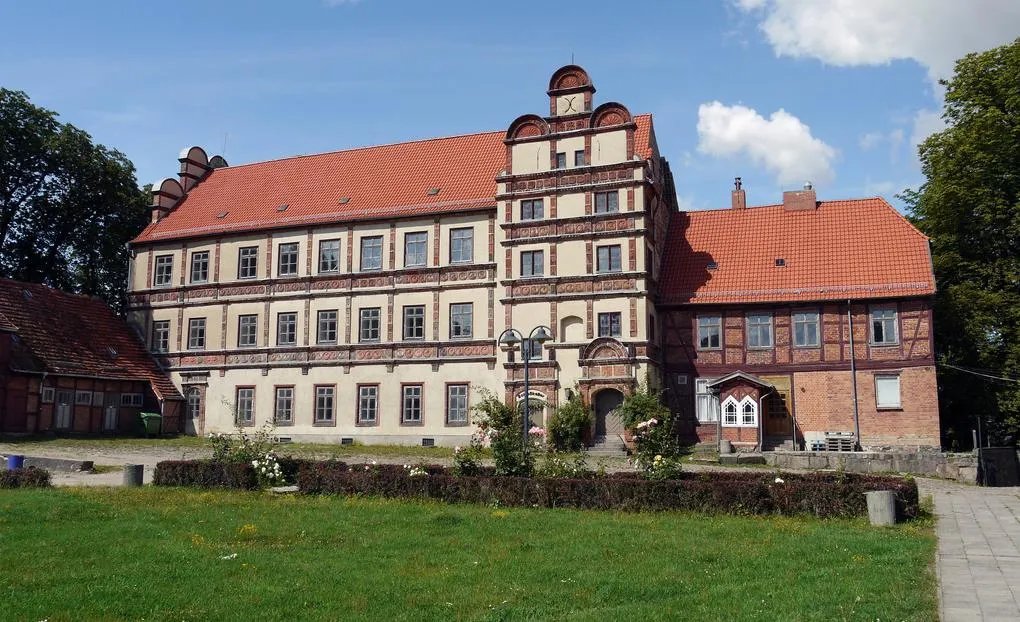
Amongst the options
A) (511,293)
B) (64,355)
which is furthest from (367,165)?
(64,355)

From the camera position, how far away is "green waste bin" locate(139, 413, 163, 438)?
131ft

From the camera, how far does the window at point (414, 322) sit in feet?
126

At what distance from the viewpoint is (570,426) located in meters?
33.6

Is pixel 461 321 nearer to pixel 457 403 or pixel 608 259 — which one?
pixel 457 403

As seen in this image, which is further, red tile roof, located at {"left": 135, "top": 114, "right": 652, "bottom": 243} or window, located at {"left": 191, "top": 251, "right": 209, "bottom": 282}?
window, located at {"left": 191, "top": 251, "right": 209, "bottom": 282}

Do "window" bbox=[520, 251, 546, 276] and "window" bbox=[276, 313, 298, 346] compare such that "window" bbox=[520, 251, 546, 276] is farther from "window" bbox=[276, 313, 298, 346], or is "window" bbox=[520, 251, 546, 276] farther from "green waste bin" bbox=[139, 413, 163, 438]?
"green waste bin" bbox=[139, 413, 163, 438]

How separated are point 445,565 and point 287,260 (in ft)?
105

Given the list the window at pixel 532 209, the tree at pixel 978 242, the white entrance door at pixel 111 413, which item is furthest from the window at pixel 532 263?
the white entrance door at pixel 111 413

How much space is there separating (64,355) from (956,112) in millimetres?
39163

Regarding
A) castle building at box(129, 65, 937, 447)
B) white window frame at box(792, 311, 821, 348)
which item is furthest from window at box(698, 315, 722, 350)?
white window frame at box(792, 311, 821, 348)

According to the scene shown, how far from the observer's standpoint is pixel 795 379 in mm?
35438

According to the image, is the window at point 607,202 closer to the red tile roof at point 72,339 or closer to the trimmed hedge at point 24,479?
the red tile roof at point 72,339

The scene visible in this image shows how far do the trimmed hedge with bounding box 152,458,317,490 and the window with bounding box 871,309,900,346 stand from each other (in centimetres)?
2341

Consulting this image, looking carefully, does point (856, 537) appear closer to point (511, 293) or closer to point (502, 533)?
point (502, 533)
